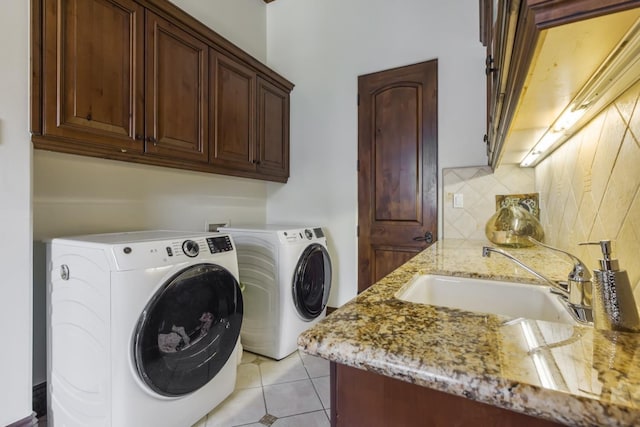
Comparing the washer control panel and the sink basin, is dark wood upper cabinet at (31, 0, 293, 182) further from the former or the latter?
the sink basin

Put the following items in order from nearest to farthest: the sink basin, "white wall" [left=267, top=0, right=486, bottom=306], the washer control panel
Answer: the sink basin → the washer control panel → "white wall" [left=267, top=0, right=486, bottom=306]

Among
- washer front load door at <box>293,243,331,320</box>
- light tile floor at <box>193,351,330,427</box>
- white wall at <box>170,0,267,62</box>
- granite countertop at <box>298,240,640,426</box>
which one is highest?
white wall at <box>170,0,267,62</box>

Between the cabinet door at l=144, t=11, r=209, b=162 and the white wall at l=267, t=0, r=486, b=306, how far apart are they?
112 centimetres

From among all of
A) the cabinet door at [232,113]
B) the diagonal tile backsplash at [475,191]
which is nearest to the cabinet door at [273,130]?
the cabinet door at [232,113]

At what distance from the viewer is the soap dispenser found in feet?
1.79

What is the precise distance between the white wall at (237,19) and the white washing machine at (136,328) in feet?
6.58

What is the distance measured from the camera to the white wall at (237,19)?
2.52 metres

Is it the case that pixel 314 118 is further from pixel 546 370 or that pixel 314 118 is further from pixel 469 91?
pixel 546 370

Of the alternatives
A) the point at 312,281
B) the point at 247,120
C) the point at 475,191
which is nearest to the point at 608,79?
the point at 475,191

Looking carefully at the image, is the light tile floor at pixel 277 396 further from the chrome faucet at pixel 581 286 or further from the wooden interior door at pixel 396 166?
the chrome faucet at pixel 581 286

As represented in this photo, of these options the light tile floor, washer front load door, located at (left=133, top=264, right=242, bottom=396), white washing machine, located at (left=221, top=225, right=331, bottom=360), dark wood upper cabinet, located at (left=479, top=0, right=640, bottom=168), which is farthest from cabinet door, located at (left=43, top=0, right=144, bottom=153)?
dark wood upper cabinet, located at (left=479, top=0, right=640, bottom=168)

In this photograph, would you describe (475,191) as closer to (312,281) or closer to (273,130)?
(312,281)

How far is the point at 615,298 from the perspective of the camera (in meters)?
0.55

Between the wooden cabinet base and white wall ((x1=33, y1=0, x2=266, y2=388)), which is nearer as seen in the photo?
the wooden cabinet base
